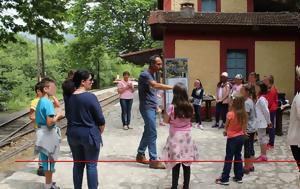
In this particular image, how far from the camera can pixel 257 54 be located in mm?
17828

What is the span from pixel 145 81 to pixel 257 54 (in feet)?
33.7

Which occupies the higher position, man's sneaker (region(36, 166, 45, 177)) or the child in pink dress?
the child in pink dress

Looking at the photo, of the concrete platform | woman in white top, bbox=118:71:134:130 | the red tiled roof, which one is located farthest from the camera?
the red tiled roof

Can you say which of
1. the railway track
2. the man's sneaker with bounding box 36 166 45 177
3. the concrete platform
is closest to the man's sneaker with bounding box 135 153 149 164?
the concrete platform

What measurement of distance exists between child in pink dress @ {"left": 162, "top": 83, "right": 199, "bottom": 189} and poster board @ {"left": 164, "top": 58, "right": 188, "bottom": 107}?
9.40 metres

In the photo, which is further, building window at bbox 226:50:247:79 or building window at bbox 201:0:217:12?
building window at bbox 201:0:217:12

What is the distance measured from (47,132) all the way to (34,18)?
12.5 m

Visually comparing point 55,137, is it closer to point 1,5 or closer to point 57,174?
point 57,174

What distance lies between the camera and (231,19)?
17.6 metres

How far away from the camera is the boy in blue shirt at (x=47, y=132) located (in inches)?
283

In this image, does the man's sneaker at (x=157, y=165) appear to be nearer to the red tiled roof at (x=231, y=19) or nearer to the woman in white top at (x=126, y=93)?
the woman in white top at (x=126, y=93)

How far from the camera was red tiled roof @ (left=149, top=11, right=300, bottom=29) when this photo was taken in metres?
16.9

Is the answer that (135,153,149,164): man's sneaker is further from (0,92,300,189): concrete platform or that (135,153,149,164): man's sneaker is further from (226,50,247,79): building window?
(226,50,247,79): building window

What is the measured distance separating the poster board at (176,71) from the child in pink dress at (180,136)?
9397 mm
